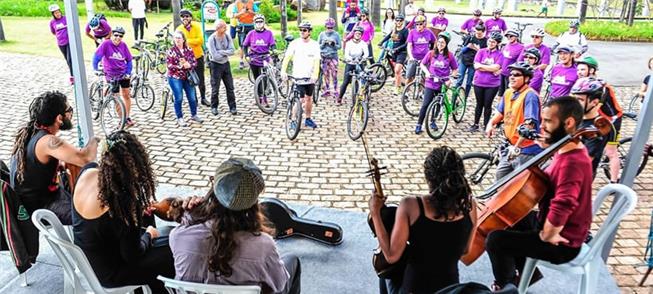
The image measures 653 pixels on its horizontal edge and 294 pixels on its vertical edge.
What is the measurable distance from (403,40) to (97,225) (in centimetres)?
864

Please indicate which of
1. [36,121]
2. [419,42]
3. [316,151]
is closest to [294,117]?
[316,151]

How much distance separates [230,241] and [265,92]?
6.69 metres

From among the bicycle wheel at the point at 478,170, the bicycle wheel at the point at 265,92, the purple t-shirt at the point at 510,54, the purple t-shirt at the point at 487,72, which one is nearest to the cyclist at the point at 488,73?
the purple t-shirt at the point at 487,72

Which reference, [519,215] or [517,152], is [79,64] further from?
[517,152]

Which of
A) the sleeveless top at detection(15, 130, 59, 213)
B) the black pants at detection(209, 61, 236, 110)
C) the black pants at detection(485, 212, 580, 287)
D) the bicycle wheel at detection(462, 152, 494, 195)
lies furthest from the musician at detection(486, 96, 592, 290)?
the black pants at detection(209, 61, 236, 110)

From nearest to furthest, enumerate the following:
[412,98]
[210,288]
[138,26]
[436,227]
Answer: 1. [210,288]
2. [436,227]
3. [412,98]
4. [138,26]

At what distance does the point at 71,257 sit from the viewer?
267 cm

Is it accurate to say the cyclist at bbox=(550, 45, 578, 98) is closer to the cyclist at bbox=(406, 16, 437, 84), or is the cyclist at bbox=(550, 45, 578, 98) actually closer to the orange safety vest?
the orange safety vest

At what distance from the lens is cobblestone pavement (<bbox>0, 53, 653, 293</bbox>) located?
5.44 meters

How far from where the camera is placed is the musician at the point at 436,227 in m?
2.51

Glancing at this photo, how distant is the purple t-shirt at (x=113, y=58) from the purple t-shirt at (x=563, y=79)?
5990 mm

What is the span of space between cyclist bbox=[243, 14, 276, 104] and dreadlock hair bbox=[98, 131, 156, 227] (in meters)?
5.92

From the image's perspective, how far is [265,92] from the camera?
348 inches

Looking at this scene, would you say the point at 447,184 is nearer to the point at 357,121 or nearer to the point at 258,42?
the point at 357,121
